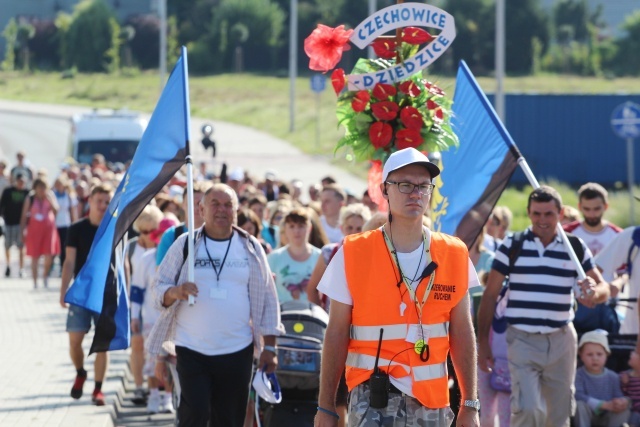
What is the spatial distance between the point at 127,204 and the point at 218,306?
3.75 feet

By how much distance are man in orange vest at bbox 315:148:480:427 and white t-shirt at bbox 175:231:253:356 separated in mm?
2408

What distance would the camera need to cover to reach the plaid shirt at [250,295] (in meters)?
8.47

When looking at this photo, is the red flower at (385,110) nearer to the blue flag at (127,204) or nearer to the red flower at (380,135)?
the red flower at (380,135)

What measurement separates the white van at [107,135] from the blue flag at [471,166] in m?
18.1

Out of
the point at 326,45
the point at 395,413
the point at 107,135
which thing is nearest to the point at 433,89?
the point at 326,45

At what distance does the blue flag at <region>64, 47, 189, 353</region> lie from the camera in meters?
9.02

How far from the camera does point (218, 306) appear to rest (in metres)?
8.39

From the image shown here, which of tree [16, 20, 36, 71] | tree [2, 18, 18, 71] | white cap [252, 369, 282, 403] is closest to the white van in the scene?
white cap [252, 369, 282, 403]

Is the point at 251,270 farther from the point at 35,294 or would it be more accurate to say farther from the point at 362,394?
the point at 35,294

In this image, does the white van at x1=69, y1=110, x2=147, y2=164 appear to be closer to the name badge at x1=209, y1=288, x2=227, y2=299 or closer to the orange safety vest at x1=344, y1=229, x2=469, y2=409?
the name badge at x1=209, y1=288, x2=227, y2=299

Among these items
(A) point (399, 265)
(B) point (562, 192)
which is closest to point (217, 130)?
(B) point (562, 192)

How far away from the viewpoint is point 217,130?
62.0 metres

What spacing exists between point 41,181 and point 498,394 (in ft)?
44.3

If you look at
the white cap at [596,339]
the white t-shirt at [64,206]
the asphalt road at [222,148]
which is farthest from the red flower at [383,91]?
the asphalt road at [222,148]
